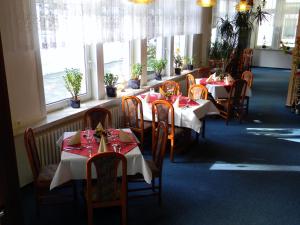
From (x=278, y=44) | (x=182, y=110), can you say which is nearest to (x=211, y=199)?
(x=182, y=110)

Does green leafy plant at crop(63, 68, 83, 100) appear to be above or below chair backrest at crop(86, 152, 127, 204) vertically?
above

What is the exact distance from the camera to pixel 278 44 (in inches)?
504

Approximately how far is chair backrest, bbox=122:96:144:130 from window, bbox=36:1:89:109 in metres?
0.67

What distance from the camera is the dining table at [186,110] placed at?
15.3 ft

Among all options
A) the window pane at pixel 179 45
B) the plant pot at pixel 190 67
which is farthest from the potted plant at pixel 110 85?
the plant pot at pixel 190 67

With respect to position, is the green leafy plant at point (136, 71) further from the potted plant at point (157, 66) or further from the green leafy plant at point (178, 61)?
the green leafy plant at point (178, 61)

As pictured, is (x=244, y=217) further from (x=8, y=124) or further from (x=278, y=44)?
(x=278, y=44)

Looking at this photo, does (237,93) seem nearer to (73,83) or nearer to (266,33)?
(73,83)

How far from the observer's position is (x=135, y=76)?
5.89 metres

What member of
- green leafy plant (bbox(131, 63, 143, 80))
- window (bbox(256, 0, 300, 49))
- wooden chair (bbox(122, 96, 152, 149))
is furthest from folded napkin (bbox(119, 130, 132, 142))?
window (bbox(256, 0, 300, 49))

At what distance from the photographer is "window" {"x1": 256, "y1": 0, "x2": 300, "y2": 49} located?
482 inches

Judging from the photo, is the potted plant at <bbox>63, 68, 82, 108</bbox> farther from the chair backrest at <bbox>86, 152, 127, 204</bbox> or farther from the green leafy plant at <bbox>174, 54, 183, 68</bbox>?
the green leafy plant at <bbox>174, 54, 183, 68</bbox>

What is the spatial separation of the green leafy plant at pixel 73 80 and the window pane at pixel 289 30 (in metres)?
10.5

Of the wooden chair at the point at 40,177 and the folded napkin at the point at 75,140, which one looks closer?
the wooden chair at the point at 40,177
